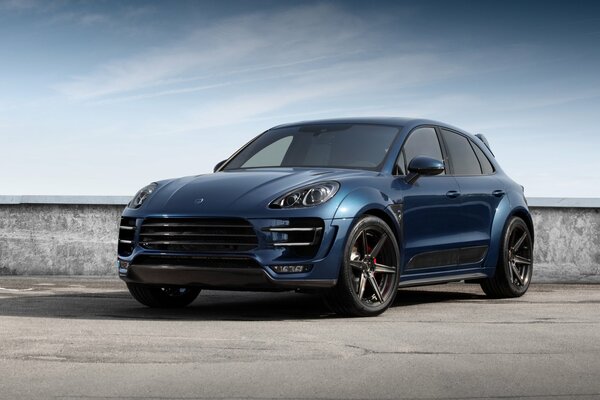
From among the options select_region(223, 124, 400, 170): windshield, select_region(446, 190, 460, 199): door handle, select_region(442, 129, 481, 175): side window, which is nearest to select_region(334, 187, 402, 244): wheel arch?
select_region(223, 124, 400, 170): windshield

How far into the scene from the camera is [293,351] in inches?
248

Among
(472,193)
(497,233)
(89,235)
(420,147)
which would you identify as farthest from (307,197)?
(89,235)

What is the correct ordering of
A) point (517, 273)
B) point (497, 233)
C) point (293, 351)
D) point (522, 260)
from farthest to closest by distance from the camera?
point (522, 260) → point (517, 273) → point (497, 233) → point (293, 351)

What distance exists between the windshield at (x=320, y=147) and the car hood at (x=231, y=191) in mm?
475

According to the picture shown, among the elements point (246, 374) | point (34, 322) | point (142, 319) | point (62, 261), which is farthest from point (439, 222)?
point (62, 261)

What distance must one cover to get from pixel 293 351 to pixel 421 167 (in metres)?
3.00

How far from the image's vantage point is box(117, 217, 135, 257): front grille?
850 cm

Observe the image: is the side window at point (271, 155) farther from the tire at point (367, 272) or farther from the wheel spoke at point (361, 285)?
the wheel spoke at point (361, 285)

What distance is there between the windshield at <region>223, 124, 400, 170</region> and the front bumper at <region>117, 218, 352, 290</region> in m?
1.17

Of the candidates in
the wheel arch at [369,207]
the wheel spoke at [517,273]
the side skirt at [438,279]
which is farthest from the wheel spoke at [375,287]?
the wheel spoke at [517,273]

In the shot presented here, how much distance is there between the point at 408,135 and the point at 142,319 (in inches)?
114

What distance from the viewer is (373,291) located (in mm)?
8445

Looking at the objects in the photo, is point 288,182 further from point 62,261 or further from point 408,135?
point 62,261

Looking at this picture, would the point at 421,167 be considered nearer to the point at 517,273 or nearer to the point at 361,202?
the point at 361,202
